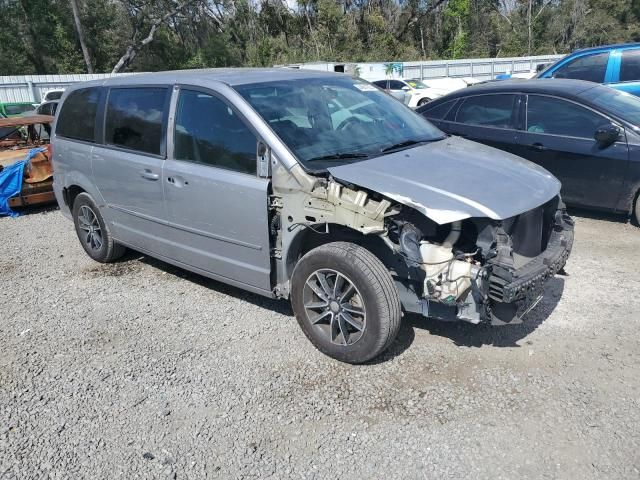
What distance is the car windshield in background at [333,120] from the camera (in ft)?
12.2

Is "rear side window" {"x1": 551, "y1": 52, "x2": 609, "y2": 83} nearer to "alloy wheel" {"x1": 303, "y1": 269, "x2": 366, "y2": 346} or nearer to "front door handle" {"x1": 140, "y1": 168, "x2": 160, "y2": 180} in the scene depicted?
"alloy wheel" {"x1": 303, "y1": 269, "x2": 366, "y2": 346}

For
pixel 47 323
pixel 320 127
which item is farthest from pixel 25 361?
pixel 320 127

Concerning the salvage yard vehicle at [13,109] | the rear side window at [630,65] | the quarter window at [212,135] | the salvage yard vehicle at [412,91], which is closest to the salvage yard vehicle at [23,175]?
the quarter window at [212,135]

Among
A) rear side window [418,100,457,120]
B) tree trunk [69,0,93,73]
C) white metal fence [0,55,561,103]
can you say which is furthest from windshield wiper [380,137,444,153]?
tree trunk [69,0,93,73]

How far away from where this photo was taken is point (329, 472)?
2703 millimetres

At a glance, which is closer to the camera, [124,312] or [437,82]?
[124,312]

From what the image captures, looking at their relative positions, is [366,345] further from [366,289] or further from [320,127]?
[320,127]

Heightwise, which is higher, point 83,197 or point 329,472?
point 83,197

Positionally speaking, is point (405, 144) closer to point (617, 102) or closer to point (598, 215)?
Answer: point (617, 102)

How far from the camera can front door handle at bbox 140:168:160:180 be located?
4.35 metres

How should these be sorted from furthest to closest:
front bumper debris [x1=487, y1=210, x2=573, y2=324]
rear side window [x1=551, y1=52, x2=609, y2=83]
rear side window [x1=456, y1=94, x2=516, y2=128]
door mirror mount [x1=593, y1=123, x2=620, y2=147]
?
1. rear side window [x1=551, y1=52, x2=609, y2=83]
2. rear side window [x1=456, y1=94, x2=516, y2=128]
3. door mirror mount [x1=593, y1=123, x2=620, y2=147]
4. front bumper debris [x1=487, y1=210, x2=573, y2=324]

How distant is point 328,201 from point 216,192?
0.97 metres

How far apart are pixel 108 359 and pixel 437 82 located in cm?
2307

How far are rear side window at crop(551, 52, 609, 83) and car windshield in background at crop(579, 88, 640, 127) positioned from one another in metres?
2.41
